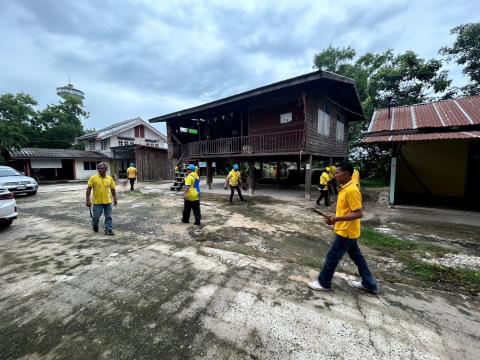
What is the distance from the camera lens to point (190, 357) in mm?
1795

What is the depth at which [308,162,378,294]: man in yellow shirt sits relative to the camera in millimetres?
2520

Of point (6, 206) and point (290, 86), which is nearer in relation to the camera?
point (6, 206)

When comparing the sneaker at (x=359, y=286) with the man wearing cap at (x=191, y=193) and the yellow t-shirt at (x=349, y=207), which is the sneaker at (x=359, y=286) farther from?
the man wearing cap at (x=191, y=193)

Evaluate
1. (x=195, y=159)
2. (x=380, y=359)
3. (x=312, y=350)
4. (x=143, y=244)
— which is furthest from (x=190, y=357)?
(x=195, y=159)

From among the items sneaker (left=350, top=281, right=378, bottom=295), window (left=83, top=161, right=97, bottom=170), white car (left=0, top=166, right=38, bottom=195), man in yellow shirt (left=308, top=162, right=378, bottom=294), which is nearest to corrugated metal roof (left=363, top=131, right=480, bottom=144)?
man in yellow shirt (left=308, top=162, right=378, bottom=294)

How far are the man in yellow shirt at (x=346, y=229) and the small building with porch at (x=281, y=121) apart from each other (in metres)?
6.83

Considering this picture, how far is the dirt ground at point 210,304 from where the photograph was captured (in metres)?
1.90

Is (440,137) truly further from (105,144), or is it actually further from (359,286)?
(105,144)

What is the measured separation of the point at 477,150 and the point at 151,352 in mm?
13174

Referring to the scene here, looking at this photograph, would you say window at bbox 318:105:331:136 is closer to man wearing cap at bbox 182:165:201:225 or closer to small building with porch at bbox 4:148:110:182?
man wearing cap at bbox 182:165:201:225

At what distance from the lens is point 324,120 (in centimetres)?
1116

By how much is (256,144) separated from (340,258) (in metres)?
9.01

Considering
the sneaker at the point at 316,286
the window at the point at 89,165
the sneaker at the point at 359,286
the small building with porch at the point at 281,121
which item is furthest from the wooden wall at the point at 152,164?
the sneaker at the point at 359,286

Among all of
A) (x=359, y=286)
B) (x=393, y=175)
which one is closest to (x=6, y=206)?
(x=359, y=286)
